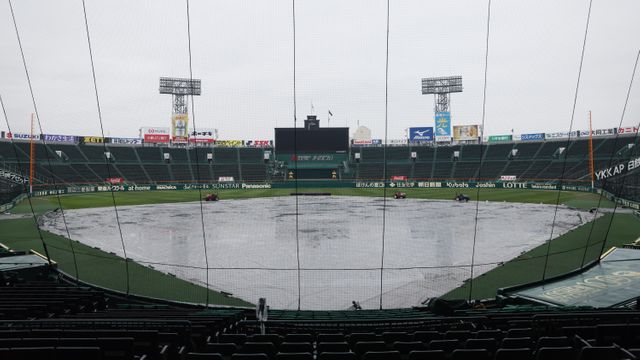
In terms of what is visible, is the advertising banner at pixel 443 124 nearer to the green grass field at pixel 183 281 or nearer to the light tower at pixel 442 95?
the light tower at pixel 442 95

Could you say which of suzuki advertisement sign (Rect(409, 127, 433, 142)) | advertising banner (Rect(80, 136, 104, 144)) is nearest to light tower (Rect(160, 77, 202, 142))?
advertising banner (Rect(80, 136, 104, 144))

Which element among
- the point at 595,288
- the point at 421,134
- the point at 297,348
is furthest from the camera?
the point at 421,134

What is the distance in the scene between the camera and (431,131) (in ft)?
244

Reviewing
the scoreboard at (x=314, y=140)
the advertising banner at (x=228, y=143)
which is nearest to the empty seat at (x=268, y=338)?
the scoreboard at (x=314, y=140)

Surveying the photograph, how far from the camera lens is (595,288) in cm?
1062

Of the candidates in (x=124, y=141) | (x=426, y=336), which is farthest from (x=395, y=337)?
(x=124, y=141)

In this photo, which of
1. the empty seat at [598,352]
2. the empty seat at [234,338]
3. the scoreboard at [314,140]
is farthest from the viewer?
the scoreboard at [314,140]

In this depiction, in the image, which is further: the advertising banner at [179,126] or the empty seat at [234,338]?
the advertising banner at [179,126]

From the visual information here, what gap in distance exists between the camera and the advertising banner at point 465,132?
75750mm

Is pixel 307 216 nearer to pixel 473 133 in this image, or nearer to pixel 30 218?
pixel 30 218

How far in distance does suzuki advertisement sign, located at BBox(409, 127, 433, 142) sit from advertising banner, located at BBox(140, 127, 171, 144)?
51.5 m

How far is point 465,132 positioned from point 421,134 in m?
9.86

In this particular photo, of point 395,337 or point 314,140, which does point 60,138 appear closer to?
point 314,140

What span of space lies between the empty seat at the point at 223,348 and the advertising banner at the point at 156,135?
78490 millimetres
